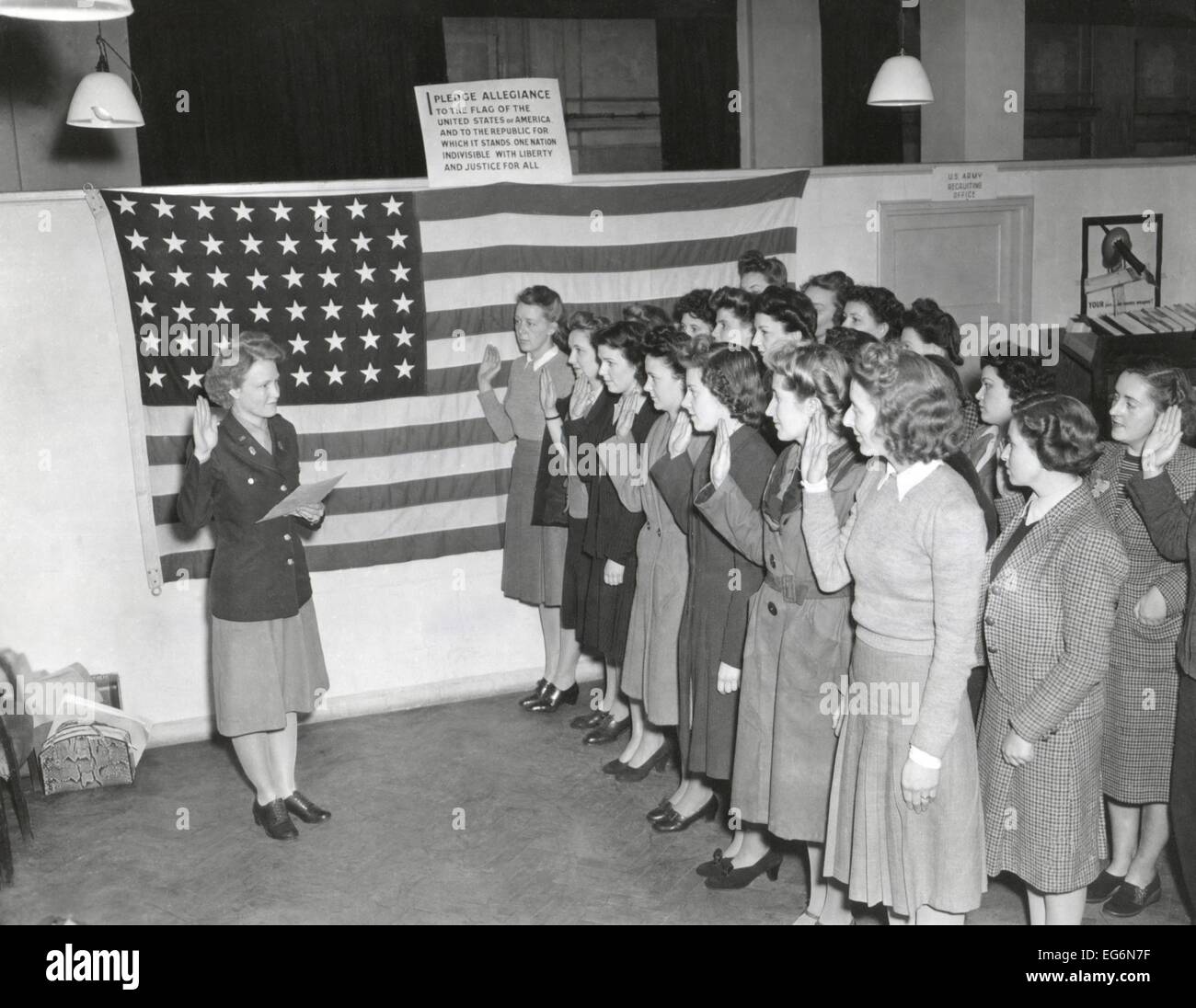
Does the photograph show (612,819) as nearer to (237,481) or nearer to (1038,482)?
(237,481)

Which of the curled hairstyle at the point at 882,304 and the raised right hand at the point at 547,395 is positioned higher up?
the curled hairstyle at the point at 882,304

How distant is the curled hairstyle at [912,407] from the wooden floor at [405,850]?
1800 millimetres

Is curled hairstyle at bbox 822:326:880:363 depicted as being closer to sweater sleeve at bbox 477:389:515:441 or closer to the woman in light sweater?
the woman in light sweater

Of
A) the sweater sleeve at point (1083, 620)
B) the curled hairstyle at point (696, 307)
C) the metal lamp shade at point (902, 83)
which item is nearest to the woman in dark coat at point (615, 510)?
the curled hairstyle at point (696, 307)

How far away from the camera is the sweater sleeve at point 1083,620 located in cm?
347

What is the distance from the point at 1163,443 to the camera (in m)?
4.10

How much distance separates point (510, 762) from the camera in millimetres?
5941

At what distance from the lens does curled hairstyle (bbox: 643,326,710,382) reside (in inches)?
189

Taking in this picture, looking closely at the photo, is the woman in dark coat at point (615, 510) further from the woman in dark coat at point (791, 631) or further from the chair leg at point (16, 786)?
the chair leg at point (16, 786)

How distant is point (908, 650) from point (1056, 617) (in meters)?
0.49

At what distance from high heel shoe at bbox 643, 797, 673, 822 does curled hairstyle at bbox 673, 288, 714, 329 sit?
7.07 feet

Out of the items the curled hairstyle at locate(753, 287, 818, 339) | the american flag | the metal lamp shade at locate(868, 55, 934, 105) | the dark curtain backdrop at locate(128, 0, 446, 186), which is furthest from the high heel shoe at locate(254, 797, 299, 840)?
the dark curtain backdrop at locate(128, 0, 446, 186)

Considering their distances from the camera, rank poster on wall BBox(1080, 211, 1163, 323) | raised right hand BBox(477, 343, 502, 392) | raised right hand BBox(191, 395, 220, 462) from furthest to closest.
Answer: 1. poster on wall BBox(1080, 211, 1163, 323)
2. raised right hand BBox(477, 343, 502, 392)
3. raised right hand BBox(191, 395, 220, 462)

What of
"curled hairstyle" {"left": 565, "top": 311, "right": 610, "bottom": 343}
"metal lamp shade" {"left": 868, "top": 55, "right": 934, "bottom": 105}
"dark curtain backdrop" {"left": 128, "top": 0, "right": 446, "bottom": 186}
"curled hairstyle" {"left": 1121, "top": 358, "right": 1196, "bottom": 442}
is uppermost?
"dark curtain backdrop" {"left": 128, "top": 0, "right": 446, "bottom": 186}
